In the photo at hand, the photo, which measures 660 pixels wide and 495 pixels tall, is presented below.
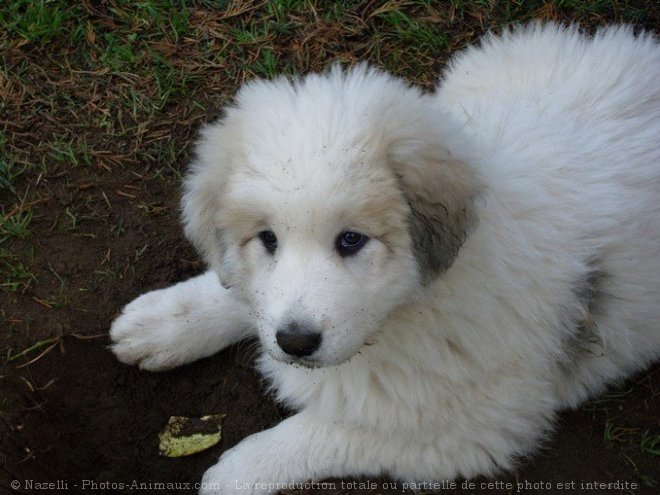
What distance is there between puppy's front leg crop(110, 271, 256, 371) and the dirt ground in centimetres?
14

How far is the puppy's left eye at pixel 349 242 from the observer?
7.75 ft

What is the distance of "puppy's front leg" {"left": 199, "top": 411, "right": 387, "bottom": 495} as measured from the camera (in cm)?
310

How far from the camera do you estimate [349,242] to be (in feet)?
7.80

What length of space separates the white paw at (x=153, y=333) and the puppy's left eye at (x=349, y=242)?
4.56 ft

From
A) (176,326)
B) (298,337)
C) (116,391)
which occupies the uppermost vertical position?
(298,337)

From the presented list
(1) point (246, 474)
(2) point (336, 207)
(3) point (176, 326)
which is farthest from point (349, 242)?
(3) point (176, 326)

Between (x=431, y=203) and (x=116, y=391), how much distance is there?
1985mm

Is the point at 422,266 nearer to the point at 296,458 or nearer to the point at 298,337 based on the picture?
the point at 298,337

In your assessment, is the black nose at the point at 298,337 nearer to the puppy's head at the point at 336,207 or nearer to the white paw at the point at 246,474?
the puppy's head at the point at 336,207

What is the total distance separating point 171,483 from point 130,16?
8.79 feet

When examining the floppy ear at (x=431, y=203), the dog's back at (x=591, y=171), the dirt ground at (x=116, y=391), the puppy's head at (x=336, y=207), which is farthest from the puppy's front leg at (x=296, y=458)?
the floppy ear at (x=431, y=203)

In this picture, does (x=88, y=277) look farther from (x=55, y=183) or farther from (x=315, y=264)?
(x=315, y=264)

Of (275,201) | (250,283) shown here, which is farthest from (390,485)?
(275,201)

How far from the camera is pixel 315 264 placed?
2363mm
